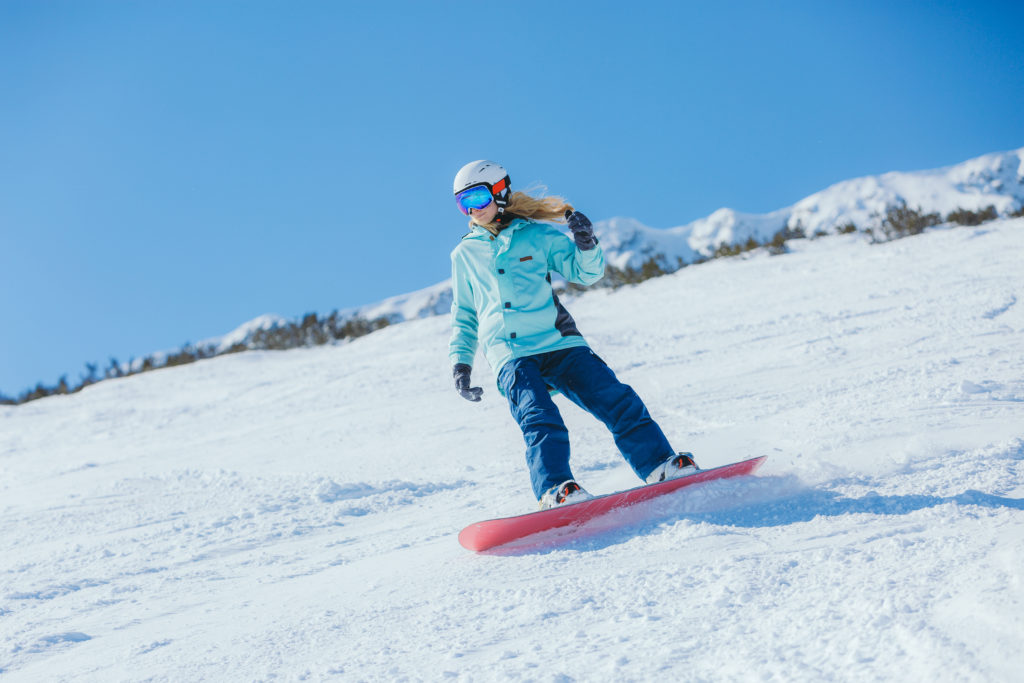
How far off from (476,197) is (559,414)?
3.38 feet

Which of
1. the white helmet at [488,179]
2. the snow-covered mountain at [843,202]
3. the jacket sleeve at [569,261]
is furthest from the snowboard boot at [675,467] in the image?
the snow-covered mountain at [843,202]

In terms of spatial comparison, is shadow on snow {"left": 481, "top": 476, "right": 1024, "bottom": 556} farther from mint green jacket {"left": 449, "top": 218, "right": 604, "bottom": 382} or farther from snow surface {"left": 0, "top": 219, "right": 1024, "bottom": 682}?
mint green jacket {"left": 449, "top": 218, "right": 604, "bottom": 382}

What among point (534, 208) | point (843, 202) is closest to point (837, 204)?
point (843, 202)

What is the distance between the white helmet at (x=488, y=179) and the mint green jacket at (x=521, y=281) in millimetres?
133

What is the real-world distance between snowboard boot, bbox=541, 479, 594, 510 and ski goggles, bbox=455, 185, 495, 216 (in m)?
1.27

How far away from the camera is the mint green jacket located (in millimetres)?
3162

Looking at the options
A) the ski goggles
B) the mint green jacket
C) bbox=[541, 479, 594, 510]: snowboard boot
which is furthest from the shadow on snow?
the ski goggles

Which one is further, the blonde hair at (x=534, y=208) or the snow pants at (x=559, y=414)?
the blonde hair at (x=534, y=208)

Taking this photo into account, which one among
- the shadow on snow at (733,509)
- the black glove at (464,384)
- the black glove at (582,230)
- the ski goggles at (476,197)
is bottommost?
the shadow on snow at (733,509)

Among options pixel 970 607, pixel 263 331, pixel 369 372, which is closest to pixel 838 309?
pixel 369 372

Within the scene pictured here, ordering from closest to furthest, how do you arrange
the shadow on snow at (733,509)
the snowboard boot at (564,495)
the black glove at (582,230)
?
the shadow on snow at (733,509), the snowboard boot at (564,495), the black glove at (582,230)

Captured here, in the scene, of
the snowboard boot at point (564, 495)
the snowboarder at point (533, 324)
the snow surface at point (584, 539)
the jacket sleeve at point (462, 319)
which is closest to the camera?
the snow surface at point (584, 539)

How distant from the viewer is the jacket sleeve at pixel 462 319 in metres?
3.39

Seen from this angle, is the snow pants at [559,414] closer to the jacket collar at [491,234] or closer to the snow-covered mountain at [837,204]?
the jacket collar at [491,234]
